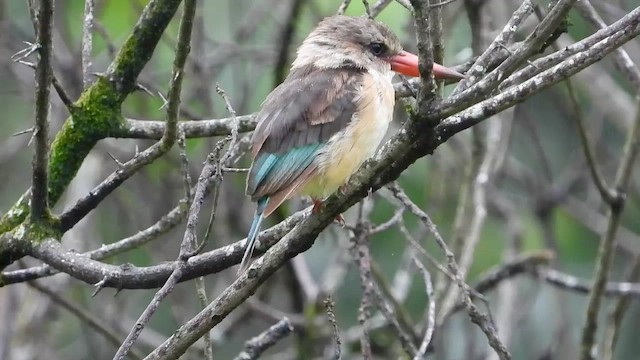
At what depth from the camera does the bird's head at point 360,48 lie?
13.6 feet

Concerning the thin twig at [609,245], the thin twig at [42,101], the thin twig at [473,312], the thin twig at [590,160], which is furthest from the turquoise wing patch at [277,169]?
the thin twig at [609,245]

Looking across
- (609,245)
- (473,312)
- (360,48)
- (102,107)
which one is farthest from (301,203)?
(473,312)

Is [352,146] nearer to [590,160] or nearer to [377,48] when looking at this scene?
[377,48]

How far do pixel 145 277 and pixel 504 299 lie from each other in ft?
9.29

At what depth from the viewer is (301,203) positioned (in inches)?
203

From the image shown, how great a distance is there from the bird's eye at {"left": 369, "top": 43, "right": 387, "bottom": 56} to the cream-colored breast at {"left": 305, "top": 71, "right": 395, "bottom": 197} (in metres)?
0.43

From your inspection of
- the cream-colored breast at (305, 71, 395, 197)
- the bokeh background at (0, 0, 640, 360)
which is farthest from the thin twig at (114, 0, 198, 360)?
the bokeh background at (0, 0, 640, 360)

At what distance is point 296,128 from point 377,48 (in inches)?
23.6

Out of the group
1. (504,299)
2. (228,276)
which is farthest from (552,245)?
(228,276)

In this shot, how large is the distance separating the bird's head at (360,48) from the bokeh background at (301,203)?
42.1 inches

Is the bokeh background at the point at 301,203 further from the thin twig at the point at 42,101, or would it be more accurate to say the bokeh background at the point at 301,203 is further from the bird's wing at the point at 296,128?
the thin twig at the point at 42,101

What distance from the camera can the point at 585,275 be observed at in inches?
257

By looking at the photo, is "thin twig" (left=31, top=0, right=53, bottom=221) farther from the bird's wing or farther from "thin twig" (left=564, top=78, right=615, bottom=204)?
"thin twig" (left=564, top=78, right=615, bottom=204)

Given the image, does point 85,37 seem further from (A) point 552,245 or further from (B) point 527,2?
(A) point 552,245
